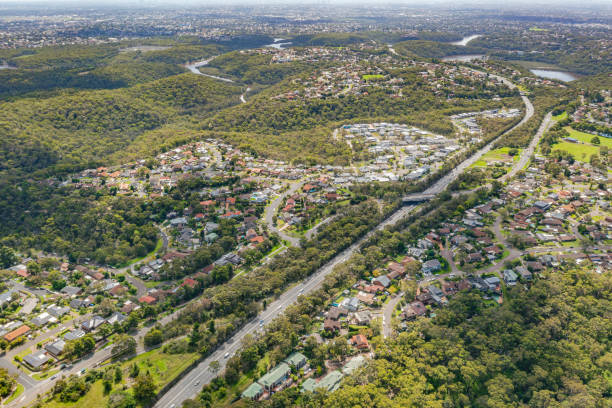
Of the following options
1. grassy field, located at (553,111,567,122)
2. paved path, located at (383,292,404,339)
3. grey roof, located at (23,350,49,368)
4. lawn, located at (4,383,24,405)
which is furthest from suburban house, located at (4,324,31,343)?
grassy field, located at (553,111,567,122)

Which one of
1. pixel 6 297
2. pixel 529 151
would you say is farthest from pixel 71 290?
pixel 529 151

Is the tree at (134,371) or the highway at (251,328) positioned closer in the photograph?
the highway at (251,328)

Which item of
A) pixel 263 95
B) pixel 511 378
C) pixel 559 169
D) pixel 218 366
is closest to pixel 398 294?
pixel 511 378

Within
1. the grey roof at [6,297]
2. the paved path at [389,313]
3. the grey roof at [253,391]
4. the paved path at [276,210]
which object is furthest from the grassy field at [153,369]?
the paved path at [276,210]

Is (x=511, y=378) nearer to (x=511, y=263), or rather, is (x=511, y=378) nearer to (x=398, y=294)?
(x=398, y=294)

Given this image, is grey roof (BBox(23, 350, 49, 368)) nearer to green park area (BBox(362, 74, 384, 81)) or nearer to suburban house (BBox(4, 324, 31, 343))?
suburban house (BBox(4, 324, 31, 343))

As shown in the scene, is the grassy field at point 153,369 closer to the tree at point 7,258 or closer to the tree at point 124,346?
the tree at point 124,346

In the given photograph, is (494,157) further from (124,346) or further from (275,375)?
(124,346)

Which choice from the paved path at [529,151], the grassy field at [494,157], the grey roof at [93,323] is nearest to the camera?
the grey roof at [93,323]
